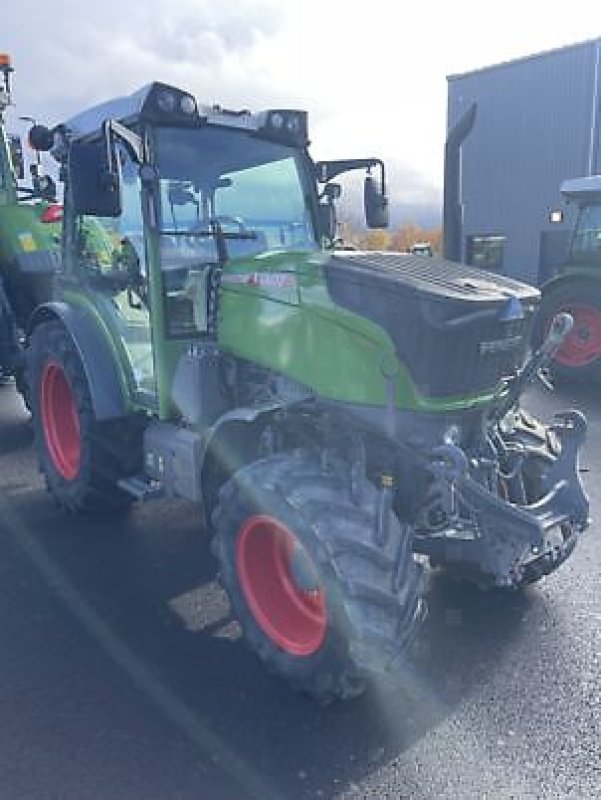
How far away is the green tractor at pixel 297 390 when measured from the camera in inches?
101

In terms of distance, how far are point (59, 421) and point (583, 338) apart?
6.26m

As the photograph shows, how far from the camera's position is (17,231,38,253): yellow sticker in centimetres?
662

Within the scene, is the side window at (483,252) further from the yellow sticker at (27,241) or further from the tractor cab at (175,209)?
the tractor cab at (175,209)

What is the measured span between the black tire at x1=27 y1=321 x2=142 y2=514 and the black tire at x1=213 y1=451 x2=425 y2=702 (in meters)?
1.44

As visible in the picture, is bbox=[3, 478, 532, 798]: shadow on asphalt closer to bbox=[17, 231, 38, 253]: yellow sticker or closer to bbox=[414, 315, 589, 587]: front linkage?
bbox=[414, 315, 589, 587]: front linkage

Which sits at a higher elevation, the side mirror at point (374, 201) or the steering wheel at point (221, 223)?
the side mirror at point (374, 201)

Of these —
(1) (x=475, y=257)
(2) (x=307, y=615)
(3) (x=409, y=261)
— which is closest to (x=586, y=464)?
(3) (x=409, y=261)

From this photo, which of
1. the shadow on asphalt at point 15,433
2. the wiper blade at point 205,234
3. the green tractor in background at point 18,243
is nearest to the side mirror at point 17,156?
the green tractor in background at point 18,243

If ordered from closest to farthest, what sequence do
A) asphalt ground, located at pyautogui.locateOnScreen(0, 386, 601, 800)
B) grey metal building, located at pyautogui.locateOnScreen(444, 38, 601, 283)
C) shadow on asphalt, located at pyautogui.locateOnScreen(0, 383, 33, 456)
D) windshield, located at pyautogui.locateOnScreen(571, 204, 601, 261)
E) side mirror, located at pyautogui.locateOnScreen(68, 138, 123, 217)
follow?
asphalt ground, located at pyautogui.locateOnScreen(0, 386, 601, 800), side mirror, located at pyautogui.locateOnScreen(68, 138, 123, 217), shadow on asphalt, located at pyautogui.locateOnScreen(0, 383, 33, 456), windshield, located at pyautogui.locateOnScreen(571, 204, 601, 261), grey metal building, located at pyautogui.locateOnScreen(444, 38, 601, 283)

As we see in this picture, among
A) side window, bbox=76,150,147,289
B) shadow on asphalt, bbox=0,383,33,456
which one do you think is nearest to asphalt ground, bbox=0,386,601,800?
side window, bbox=76,150,147,289

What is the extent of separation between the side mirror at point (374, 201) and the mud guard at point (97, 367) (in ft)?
5.57

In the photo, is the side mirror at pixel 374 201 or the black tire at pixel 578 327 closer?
the side mirror at pixel 374 201

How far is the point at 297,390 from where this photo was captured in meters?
3.04

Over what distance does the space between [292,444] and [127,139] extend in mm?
1506
